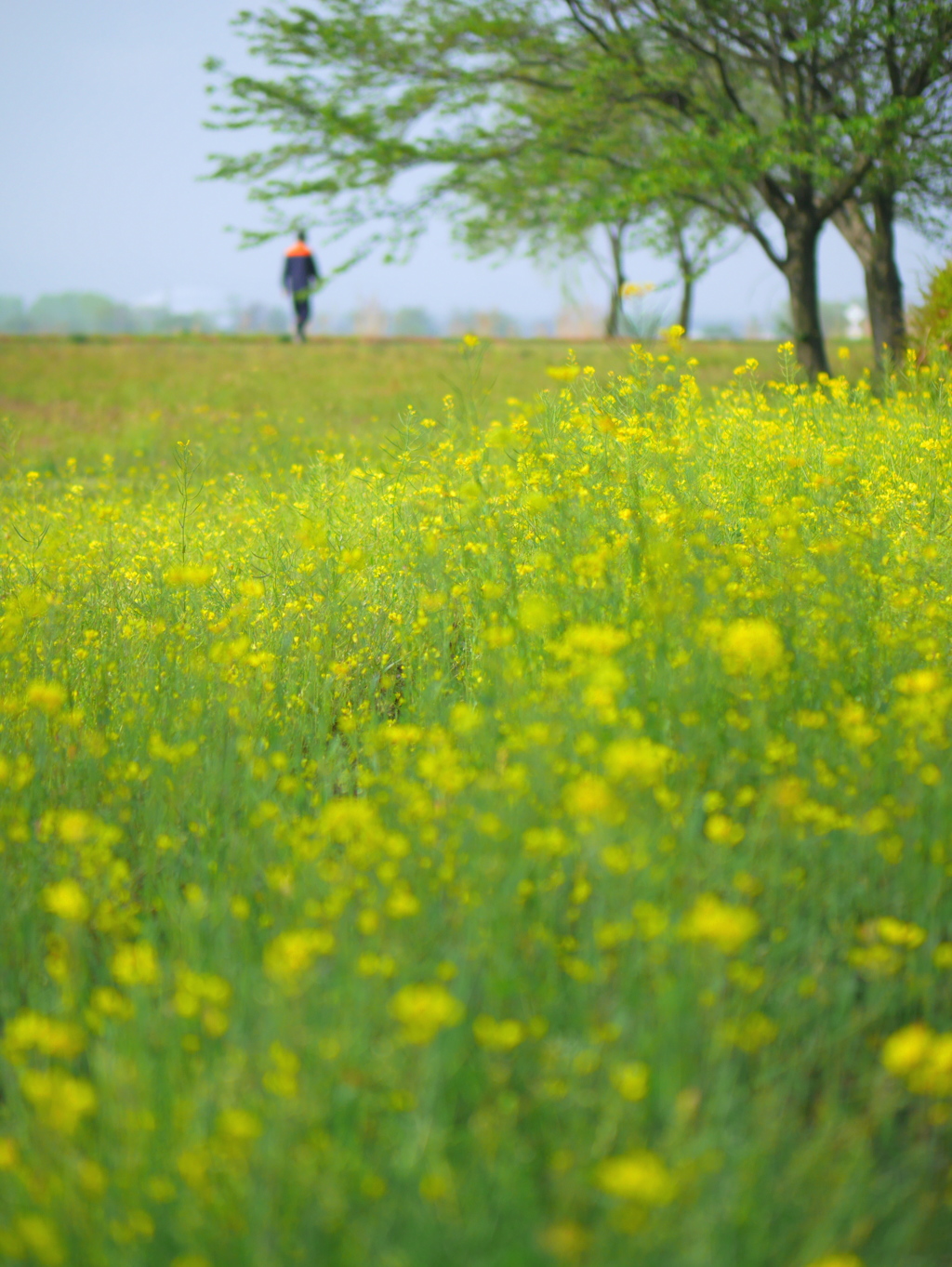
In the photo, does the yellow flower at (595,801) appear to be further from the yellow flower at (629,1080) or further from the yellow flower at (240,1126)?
the yellow flower at (240,1126)

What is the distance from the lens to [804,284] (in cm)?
1320

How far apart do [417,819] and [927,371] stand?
19.3 feet

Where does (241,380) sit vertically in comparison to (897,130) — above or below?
below

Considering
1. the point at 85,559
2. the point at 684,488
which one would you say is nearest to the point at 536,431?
the point at 684,488

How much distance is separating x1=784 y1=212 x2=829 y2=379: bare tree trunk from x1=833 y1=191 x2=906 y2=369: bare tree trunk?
796 millimetres

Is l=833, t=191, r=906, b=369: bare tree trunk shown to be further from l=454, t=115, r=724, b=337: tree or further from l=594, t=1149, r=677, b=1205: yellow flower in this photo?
l=594, t=1149, r=677, b=1205: yellow flower

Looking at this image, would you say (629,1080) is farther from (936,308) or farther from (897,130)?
(897,130)

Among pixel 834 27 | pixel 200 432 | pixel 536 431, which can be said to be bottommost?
pixel 536 431

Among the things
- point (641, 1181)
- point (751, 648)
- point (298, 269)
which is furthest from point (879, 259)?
point (641, 1181)

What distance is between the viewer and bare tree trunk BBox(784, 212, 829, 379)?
13008 millimetres

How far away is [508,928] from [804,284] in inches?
520

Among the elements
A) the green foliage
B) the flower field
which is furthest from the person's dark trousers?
the flower field

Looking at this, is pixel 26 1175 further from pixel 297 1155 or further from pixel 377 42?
pixel 377 42

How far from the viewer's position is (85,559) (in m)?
5.21
